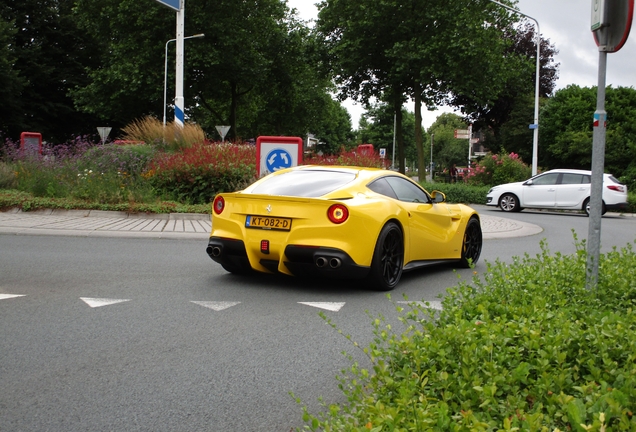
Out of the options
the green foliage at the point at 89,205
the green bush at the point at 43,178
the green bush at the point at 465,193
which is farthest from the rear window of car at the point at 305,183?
the green bush at the point at 465,193

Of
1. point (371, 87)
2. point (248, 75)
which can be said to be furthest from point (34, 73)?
point (371, 87)

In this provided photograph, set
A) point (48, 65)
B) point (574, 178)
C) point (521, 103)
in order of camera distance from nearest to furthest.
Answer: point (574, 178) → point (48, 65) → point (521, 103)

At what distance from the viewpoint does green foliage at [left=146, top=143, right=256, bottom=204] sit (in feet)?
55.2

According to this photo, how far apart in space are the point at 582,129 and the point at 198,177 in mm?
35221

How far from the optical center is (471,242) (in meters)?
10.1

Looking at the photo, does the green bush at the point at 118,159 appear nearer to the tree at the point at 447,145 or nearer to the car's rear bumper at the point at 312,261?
the car's rear bumper at the point at 312,261

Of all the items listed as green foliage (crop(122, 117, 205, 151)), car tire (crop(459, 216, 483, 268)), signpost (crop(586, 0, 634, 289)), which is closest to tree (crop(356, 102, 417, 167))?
green foliage (crop(122, 117, 205, 151))

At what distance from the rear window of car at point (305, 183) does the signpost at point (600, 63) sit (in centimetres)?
297

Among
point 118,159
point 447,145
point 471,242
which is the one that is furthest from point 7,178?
point 447,145

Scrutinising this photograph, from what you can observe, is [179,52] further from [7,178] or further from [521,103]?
[521,103]

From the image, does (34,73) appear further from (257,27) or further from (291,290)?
(291,290)

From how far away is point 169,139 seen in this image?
19.6 meters

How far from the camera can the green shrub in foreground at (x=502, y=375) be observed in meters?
2.71

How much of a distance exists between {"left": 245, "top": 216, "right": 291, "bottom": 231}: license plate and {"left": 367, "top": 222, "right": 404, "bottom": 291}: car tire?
944 millimetres
